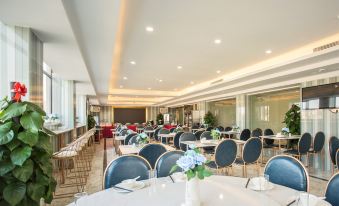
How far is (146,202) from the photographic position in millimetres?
1536

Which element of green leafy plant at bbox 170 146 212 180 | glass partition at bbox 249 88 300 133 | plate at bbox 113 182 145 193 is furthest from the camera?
glass partition at bbox 249 88 300 133

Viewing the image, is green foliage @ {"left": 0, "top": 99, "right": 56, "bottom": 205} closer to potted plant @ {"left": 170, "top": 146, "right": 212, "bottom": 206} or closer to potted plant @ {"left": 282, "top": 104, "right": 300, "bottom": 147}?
potted plant @ {"left": 170, "top": 146, "right": 212, "bottom": 206}

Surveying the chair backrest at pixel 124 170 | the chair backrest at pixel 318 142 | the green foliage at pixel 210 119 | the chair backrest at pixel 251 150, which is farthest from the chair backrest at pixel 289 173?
the green foliage at pixel 210 119

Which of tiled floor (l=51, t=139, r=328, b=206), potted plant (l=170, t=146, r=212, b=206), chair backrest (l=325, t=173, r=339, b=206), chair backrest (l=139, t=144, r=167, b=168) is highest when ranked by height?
potted plant (l=170, t=146, r=212, b=206)

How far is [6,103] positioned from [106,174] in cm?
117

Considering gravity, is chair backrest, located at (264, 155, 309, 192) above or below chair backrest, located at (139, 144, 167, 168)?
above

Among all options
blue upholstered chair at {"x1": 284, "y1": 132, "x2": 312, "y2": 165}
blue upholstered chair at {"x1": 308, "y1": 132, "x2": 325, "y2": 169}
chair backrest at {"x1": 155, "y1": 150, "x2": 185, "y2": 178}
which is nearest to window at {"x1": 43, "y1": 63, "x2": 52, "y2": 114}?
chair backrest at {"x1": 155, "y1": 150, "x2": 185, "y2": 178}

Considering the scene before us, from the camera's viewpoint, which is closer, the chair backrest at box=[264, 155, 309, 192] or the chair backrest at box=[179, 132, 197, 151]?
the chair backrest at box=[264, 155, 309, 192]

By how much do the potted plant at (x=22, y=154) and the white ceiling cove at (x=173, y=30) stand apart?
139 cm

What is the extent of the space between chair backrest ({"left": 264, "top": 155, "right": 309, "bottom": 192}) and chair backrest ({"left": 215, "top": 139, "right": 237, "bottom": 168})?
1758 mm

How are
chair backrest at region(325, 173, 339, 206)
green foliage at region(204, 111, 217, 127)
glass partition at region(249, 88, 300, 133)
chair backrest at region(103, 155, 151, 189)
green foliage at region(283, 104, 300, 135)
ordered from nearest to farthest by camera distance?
1. chair backrest at region(325, 173, 339, 206)
2. chair backrest at region(103, 155, 151, 189)
3. green foliage at region(283, 104, 300, 135)
4. glass partition at region(249, 88, 300, 133)
5. green foliage at region(204, 111, 217, 127)

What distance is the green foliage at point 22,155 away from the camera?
1810 mm

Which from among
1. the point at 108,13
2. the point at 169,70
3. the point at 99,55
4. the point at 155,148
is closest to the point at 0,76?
the point at 108,13

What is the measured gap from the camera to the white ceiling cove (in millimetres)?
3059
